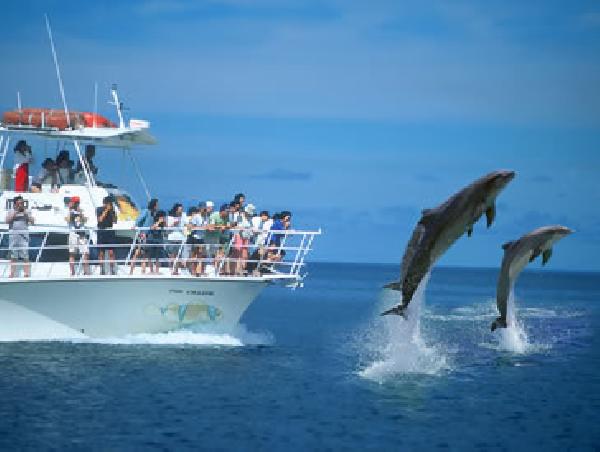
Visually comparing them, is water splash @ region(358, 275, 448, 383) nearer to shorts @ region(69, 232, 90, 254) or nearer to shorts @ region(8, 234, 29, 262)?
shorts @ region(69, 232, 90, 254)

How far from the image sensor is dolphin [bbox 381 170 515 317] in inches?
877

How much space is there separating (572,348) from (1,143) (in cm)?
2611

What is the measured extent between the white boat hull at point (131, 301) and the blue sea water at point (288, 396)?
725mm

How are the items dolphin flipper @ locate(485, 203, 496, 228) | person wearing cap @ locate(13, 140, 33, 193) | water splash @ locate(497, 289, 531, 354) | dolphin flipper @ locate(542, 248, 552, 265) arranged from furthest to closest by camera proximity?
water splash @ locate(497, 289, 531, 354) < person wearing cap @ locate(13, 140, 33, 193) < dolphin flipper @ locate(542, 248, 552, 265) < dolphin flipper @ locate(485, 203, 496, 228)

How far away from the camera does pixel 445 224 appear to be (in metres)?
23.2

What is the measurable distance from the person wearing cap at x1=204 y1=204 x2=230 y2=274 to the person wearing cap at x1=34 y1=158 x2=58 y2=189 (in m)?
5.39

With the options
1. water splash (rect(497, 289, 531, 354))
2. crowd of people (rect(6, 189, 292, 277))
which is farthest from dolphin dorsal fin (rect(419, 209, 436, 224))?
water splash (rect(497, 289, 531, 354))

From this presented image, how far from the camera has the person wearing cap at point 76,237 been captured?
3403cm

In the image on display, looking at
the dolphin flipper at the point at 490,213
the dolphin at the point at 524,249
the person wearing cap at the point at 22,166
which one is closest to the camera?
the dolphin flipper at the point at 490,213

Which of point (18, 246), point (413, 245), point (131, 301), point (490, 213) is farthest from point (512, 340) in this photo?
point (490, 213)

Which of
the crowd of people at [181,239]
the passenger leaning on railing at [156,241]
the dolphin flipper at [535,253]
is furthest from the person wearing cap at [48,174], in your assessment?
the dolphin flipper at [535,253]

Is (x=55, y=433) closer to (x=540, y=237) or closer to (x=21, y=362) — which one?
(x=21, y=362)

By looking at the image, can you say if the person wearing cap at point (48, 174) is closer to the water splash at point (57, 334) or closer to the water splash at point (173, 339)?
the water splash at point (57, 334)

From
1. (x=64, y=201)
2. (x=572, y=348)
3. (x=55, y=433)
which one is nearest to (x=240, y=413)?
(x=55, y=433)
